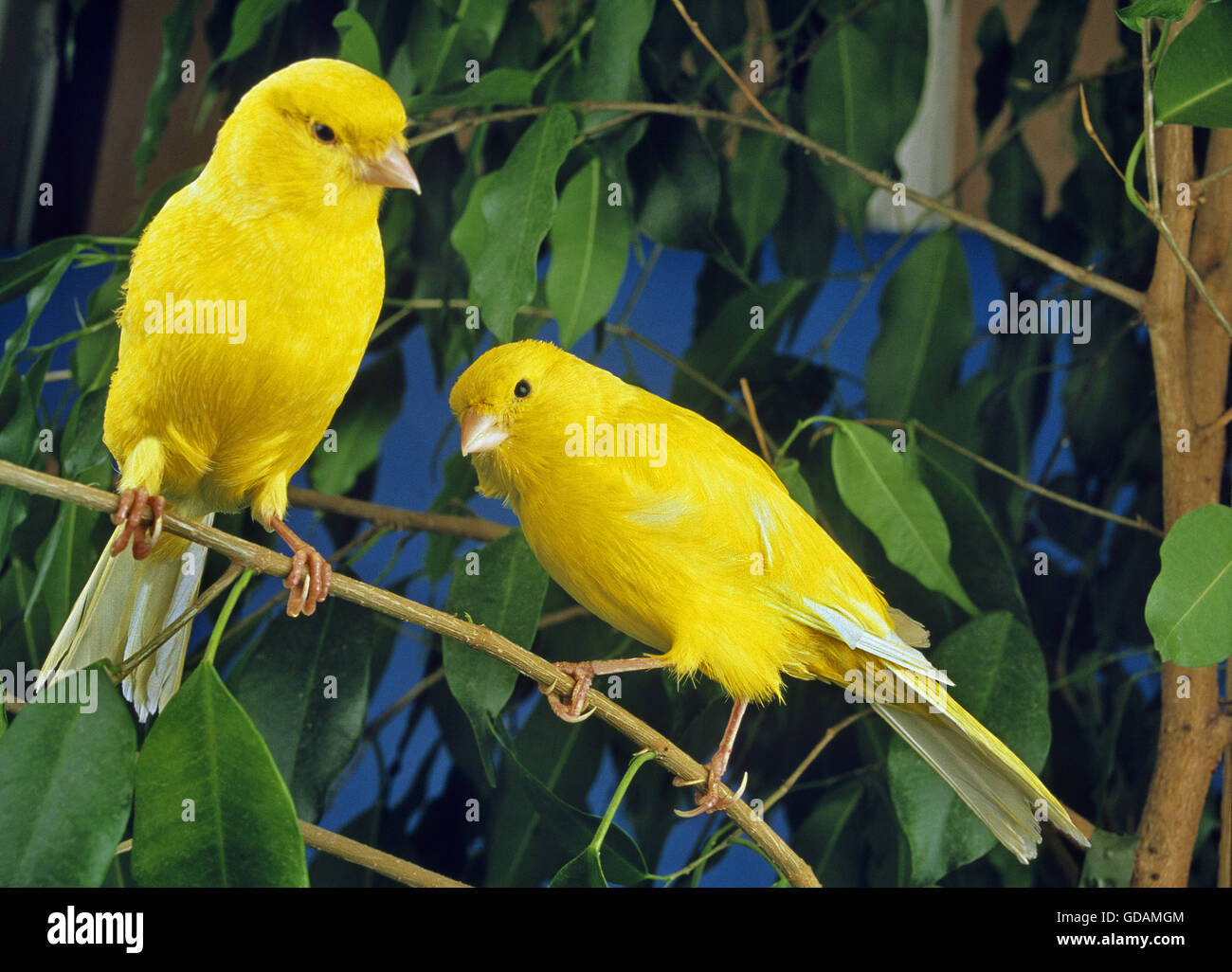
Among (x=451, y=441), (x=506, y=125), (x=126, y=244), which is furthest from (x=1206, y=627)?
(x=126, y=244)

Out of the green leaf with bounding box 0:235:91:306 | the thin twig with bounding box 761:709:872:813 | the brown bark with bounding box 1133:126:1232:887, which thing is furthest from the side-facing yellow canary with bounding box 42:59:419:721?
the brown bark with bounding box 1133:126:1232:887

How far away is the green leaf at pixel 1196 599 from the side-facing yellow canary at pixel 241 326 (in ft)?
2.81

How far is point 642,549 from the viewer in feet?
3.60

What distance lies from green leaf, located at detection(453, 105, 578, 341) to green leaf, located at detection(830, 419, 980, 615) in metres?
0.39

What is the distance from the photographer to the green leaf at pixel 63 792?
971 mm

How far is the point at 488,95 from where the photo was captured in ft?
3.94

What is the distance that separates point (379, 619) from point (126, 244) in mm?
516

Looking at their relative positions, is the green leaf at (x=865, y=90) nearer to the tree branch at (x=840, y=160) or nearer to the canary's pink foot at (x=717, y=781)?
the tree branch at (x=840, y=160)

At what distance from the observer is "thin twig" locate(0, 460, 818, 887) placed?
0.92 metres

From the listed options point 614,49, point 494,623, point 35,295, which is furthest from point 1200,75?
point 35,295

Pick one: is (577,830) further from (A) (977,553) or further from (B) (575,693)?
(A) (977,553)

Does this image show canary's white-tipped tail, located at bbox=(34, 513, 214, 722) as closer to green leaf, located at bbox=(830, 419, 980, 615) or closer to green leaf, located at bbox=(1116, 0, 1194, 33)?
green leaf, located at bbox=(830, 419, 980, 615)
